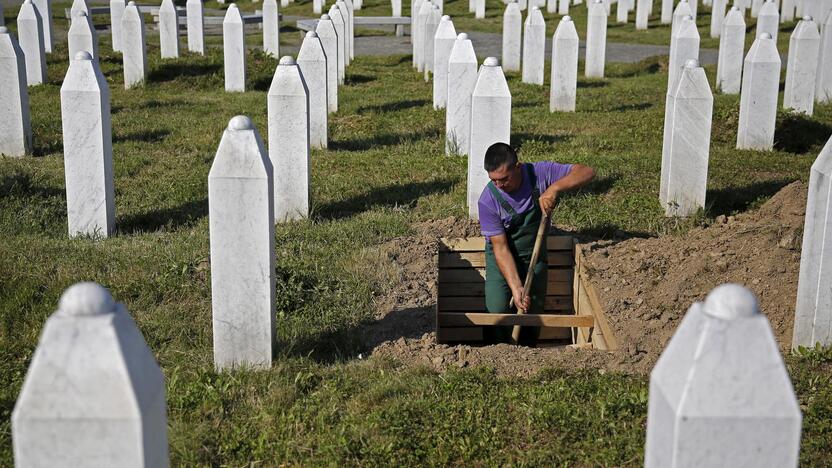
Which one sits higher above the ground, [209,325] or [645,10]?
[645,10]

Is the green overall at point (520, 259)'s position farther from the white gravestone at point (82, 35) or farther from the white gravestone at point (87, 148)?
the white gravestone at point (82, 35)

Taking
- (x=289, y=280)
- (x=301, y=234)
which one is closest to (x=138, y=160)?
(x=301, y=234)

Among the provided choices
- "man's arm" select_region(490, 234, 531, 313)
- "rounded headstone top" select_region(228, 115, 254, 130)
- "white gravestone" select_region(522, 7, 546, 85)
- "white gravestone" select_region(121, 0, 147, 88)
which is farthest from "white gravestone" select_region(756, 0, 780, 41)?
"rounded headstone top" select_region(228, 115, 254, 130)

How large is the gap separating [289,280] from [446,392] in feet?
5.10

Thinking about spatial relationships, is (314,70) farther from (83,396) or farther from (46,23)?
(46,23)

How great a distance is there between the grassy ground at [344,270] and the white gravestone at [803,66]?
0.61 m

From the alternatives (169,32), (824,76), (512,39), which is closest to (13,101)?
(169,32)

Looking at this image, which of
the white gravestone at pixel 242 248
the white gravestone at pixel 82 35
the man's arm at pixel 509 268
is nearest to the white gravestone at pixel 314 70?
the man's arm at pixel 509 268

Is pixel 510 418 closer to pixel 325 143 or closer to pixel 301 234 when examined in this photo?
pixel 301 234

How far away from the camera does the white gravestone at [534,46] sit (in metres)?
14.3

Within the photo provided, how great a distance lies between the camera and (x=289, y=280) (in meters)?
5.80

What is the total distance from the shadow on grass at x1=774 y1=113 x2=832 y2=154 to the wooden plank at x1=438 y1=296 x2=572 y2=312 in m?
4.16

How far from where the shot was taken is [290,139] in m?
7.66

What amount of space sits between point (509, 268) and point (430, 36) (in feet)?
34.1
